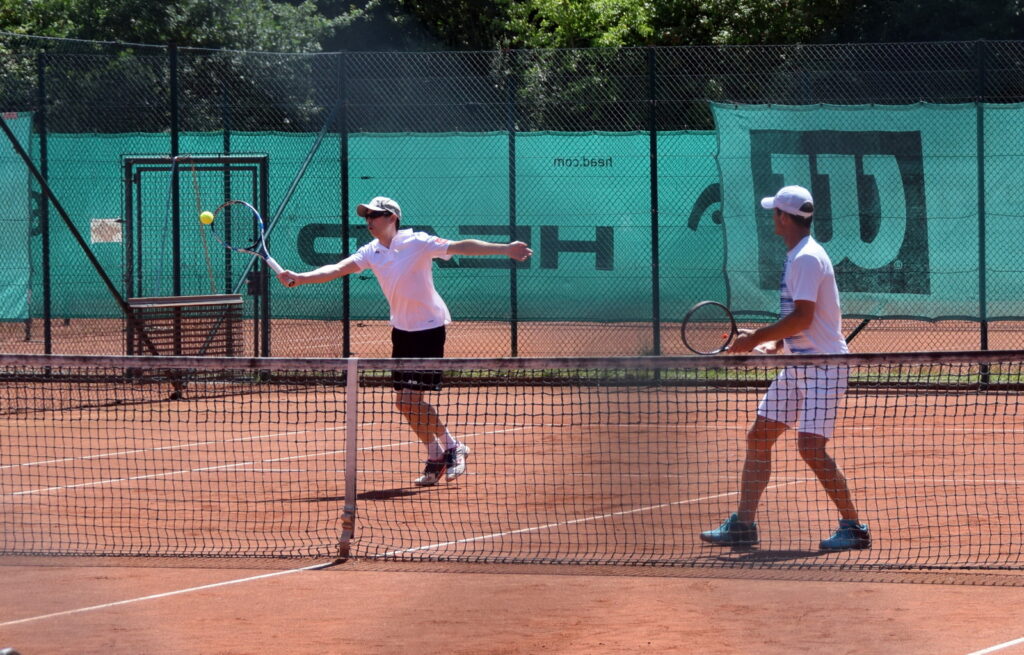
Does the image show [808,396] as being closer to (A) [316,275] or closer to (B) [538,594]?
(B) [538,594]

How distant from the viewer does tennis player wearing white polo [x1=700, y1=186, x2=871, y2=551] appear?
686 centimetres

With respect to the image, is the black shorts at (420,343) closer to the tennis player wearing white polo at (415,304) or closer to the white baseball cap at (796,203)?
the tennis player wearing white polo at (415,304)

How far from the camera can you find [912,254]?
46.2 feet

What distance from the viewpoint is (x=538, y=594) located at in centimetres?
616

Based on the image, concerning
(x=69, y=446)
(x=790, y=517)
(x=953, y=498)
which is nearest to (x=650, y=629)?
(x=790, y=517)

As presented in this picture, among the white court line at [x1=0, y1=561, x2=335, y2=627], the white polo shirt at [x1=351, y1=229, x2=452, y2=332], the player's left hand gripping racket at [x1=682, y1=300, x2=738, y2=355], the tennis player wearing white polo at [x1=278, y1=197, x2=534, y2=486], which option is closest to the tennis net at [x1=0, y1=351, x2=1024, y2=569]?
the tennis player wearing white polo at [x1=278, y1=197, x2=534, y2=486]

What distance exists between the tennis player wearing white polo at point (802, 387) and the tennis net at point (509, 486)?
9cm

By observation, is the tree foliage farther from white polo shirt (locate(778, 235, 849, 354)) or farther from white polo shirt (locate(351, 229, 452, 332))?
white polo shirt (locate(778, 235, 849, 354))

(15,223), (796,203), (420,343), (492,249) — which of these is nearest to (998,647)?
(796,203)

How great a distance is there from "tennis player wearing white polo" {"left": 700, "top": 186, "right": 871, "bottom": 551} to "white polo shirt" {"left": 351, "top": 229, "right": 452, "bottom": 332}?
2.61 m

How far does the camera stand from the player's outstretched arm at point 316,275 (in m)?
8.77

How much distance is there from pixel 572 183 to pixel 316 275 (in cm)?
674

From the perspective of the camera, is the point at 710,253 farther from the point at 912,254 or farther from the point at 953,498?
the point at 953,498

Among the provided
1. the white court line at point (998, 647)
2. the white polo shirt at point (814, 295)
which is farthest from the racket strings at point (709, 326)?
the white court line at point (998, 647)
